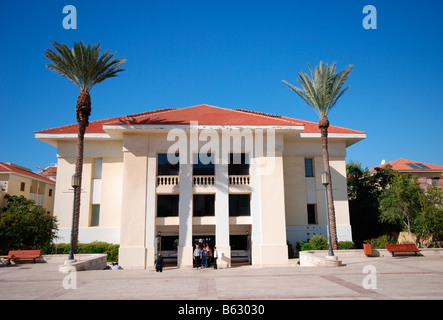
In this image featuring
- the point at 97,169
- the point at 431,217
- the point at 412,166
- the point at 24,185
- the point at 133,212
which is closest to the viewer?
the point at 133,212

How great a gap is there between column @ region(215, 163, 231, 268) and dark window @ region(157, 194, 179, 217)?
3181 mm

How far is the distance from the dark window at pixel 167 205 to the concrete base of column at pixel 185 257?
2859mm

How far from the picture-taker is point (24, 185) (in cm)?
3309

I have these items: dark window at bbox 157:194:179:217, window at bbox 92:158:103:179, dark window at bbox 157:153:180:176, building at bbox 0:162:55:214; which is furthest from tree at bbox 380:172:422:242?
building at bbox 0:162:55:214

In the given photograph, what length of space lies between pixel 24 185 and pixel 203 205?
21510mm

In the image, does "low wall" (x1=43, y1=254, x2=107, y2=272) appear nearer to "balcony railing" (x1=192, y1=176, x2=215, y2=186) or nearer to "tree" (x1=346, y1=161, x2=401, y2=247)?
"balcony railing" (x1=192, y1=176, x2=215, y2=186)

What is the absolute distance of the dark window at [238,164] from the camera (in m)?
23.2

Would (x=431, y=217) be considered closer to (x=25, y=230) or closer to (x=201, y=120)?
(x=201, y=120)

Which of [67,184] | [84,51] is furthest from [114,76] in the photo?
[67,184]

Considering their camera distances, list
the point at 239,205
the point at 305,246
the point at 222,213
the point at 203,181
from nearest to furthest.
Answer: the point at 222,213, the point at 203,181, the point at 305,246, the point at 239,205

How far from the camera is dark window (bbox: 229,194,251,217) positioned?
23062 millimetres

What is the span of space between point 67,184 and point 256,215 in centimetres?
1458

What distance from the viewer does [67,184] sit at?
80.6 feet

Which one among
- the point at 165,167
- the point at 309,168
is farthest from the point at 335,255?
the point at 165,167
